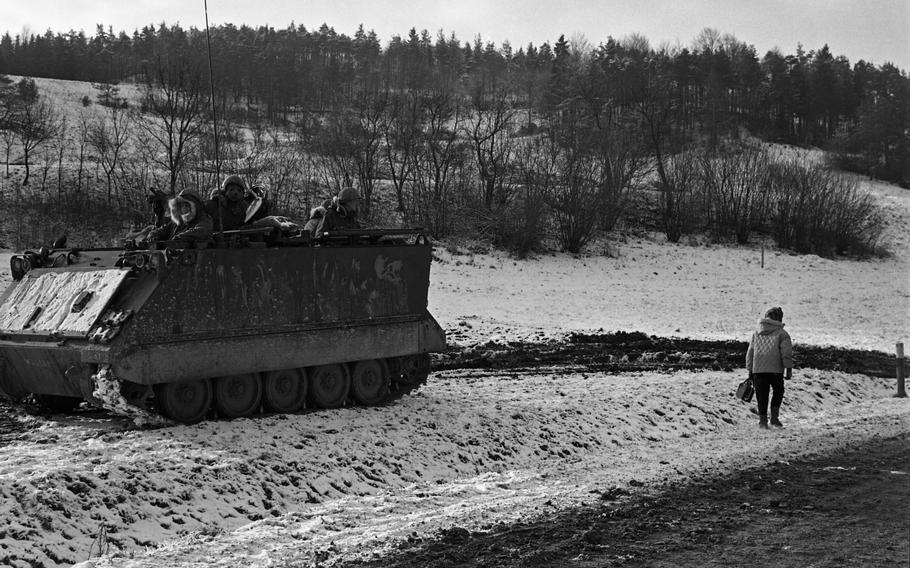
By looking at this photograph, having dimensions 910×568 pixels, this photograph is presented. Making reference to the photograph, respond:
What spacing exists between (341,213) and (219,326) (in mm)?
3346

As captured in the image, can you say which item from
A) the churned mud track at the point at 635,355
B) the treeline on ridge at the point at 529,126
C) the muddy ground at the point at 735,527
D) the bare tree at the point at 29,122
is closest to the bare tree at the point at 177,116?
the treeline on ridge at the point at 529,126

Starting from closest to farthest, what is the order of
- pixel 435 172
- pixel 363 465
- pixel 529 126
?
pixel 363 465 → pixel 435 172 → pixel 529 126

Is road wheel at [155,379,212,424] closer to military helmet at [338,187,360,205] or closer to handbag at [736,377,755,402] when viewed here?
military helmet at [338,187,360,205]

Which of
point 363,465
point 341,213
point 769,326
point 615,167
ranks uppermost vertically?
point 615,167

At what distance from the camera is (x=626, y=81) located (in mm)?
79750

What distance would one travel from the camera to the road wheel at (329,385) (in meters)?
12.1

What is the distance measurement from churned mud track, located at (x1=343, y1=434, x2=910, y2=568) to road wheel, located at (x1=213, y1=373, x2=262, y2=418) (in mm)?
4309

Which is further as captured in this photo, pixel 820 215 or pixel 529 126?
pixel 529 126

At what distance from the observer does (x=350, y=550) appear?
23.1ft

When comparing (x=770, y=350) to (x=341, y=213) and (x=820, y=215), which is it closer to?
(x=341, y=213)

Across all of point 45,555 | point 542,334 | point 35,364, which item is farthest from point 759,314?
point 45,555

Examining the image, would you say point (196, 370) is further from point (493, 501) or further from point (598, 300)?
point (598, 300)

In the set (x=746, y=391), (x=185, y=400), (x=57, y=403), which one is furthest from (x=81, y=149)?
(x=746, y=391)

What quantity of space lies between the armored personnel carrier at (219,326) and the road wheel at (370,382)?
20mm
